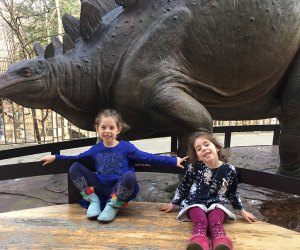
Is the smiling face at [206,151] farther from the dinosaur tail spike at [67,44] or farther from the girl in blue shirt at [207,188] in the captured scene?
the dinosaur tail spike at [67,44]

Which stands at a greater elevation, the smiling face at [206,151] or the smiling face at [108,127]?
the smiling face at [108,127]

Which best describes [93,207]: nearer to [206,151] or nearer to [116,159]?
[116,159]

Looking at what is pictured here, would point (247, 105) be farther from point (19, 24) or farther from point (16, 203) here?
point (19, 24)

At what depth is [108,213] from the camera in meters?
1.99

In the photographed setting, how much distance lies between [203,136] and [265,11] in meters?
1.47

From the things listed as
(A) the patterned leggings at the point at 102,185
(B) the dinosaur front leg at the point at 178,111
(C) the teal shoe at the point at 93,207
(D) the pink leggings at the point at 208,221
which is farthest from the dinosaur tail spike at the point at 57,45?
(D) the pink leggings at the point at 208,221

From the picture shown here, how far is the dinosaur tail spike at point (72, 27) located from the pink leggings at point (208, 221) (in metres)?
1.80

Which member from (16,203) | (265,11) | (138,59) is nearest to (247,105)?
(265,11)

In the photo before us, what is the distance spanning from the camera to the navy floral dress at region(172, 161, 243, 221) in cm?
194

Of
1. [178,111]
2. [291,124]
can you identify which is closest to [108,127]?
[178,111]

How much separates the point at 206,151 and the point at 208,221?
1.17 ft

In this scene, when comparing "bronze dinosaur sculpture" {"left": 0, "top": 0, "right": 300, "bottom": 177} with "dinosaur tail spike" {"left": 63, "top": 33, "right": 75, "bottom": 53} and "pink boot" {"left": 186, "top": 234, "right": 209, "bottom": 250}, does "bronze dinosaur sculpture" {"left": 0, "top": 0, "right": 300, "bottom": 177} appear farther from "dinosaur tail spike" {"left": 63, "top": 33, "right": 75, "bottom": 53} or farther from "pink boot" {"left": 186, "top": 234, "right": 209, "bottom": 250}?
"pink boot" {"left": 186, "top": 234, "right": 209, "bottom": 250}

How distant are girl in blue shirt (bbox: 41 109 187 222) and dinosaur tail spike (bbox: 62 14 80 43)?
1.11 metres

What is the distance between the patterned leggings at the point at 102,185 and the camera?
2.02 metres
